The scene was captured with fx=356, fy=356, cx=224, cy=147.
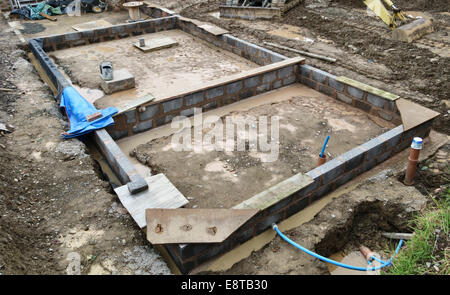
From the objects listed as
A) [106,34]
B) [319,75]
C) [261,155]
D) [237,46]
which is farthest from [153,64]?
[261,155]

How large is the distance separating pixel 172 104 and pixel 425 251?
470 cm

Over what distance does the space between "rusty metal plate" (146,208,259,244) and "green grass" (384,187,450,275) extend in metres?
1.66

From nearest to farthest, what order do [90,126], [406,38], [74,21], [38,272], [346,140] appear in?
[38,272]
[90,126]
[346,140]
[406,38]
[74,21]

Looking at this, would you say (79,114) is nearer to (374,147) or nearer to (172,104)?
(172,104)

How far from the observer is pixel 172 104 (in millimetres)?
6723

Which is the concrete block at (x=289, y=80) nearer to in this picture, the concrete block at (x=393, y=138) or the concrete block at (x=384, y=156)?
the concrete block at (x=393, y=138)

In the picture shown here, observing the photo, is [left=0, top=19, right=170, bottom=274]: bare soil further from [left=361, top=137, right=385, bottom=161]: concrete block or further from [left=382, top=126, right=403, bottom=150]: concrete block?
[left=382, top=126, right=403, bottom=150]: concrete block

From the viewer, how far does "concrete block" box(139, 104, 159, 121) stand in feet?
21.2

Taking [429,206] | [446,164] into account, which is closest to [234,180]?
[429,206]

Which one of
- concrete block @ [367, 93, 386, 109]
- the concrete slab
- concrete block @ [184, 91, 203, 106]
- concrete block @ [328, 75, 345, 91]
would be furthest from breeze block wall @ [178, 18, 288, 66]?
the concrete slab

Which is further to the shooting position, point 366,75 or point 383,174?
point 366,75

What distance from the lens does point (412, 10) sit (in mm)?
13008

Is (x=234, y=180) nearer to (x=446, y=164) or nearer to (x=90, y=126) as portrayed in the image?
(x=90, y=126)

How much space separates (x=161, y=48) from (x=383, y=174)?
728cm
